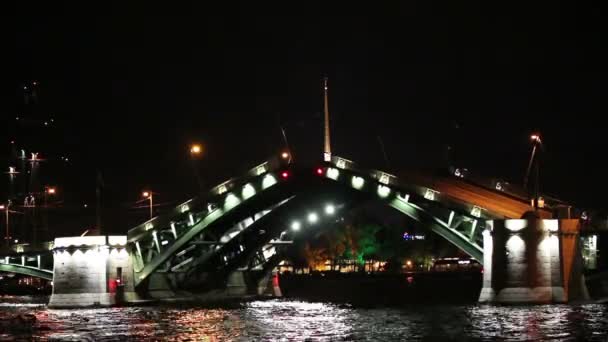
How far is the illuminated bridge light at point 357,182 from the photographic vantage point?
75.6 m

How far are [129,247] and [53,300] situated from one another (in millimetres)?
7202

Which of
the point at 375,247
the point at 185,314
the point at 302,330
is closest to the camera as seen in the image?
the point at 302,330

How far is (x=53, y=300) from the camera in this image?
3031 inches

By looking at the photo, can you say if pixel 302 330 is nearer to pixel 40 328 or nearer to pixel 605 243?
pixel 40 328

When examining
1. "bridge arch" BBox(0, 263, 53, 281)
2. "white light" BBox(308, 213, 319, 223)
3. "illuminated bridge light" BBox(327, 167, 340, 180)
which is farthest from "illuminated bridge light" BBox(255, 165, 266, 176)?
"bridge arch" BBox(0, 263, 53, 281)

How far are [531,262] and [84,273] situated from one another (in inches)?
1238

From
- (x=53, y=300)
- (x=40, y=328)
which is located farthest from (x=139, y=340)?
(x=53, y=300)

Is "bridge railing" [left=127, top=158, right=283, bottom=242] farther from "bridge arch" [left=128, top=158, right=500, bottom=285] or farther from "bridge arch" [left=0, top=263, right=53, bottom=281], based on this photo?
"bridge arch" [left=0, top=263, right=53, bottom=281]

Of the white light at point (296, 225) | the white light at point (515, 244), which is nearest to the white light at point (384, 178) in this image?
the white light at point (515, 244)

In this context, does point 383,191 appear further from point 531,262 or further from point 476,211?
point 531,262

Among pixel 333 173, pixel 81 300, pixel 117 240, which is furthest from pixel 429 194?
pixel 81 300

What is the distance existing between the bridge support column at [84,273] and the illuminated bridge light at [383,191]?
1980 centimetres

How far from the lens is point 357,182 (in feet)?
249

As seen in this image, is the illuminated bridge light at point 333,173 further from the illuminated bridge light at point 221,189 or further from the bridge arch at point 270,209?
the illuminated bridge light at point 221,189
